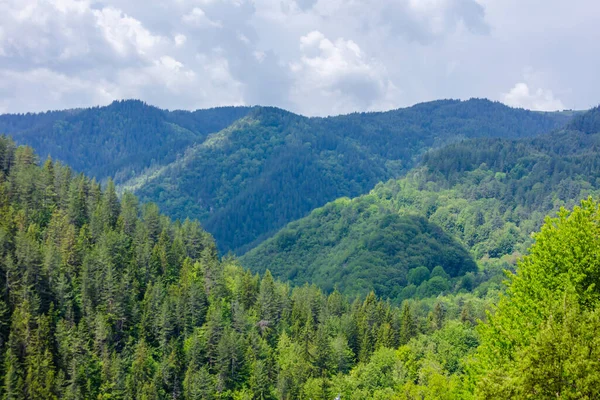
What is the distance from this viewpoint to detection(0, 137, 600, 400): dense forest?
111938 mm

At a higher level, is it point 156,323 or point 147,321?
point 147,321

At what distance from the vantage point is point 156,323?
415 ft

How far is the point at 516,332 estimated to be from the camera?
2833 centimetres

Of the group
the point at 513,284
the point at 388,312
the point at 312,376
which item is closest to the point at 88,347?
the point at 312,376

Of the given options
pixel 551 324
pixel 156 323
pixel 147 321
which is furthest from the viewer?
pixel 147 321

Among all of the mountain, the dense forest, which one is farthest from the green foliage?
the mountain

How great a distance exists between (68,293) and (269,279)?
151 ft

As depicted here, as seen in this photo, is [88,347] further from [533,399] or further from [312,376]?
[533,399]

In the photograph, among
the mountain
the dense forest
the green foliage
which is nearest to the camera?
the green foliage

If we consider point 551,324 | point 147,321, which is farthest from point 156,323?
point 551,324

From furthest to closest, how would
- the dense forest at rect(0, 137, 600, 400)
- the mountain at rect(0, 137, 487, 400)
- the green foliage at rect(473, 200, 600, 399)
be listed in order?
the mountain at rect(0, 137, 487, 400) < the dense forest at rect(0, 137, 600, 400) < the green foliage at rect(473, 200, 600, 399)

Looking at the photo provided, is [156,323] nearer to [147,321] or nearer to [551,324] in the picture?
[147,321]

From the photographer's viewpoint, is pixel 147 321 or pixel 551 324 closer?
pixel 551 324

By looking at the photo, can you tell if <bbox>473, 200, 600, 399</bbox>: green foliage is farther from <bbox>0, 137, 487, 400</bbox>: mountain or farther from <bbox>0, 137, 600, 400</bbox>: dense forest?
<bbox>0, 137, 487, 400</bbox>: mountain
